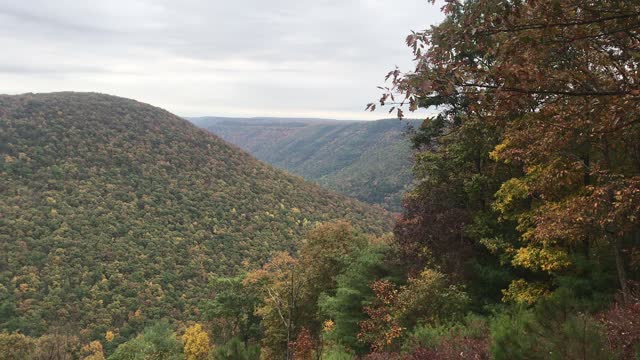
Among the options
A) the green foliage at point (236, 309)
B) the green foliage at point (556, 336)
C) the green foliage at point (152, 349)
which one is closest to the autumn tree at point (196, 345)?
the green foliage at point (152, 349)

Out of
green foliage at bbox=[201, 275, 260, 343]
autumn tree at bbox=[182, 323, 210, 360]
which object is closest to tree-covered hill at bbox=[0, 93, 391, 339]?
autumn tree at bbox=[182, 323, 210, 360]

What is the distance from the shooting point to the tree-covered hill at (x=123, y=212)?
54594mm

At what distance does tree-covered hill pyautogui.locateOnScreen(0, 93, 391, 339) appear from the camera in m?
54.6

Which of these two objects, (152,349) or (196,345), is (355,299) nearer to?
(152,349)

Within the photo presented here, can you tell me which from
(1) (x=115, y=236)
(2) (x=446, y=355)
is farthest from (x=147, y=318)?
(2) (x=446, y=355)

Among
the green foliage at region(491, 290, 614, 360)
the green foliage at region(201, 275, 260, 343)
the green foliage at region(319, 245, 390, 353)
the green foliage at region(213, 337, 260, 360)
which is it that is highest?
the green foliage at region(491, 290, 614, 360)

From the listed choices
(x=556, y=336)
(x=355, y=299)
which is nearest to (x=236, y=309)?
(x=355, y=299)

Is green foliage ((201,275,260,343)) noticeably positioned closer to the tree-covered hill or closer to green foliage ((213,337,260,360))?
the tree-covered hill

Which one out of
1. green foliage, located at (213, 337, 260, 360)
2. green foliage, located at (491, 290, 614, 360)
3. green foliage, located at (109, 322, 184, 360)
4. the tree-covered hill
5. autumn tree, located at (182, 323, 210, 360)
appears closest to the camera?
green foliage, located at (491, 290, 614, 360)

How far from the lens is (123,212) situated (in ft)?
246

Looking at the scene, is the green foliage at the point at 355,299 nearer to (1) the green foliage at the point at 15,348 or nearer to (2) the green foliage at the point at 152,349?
(2) the green foliage at the point at 152,349

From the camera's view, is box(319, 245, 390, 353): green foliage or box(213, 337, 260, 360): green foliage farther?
box(319, 245, 390, 353): green foliage

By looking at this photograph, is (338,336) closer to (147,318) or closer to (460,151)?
(460,151)

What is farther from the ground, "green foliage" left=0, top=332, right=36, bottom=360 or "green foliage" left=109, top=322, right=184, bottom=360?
"green foliage" left=109, top=322, right=184, bottom=360
